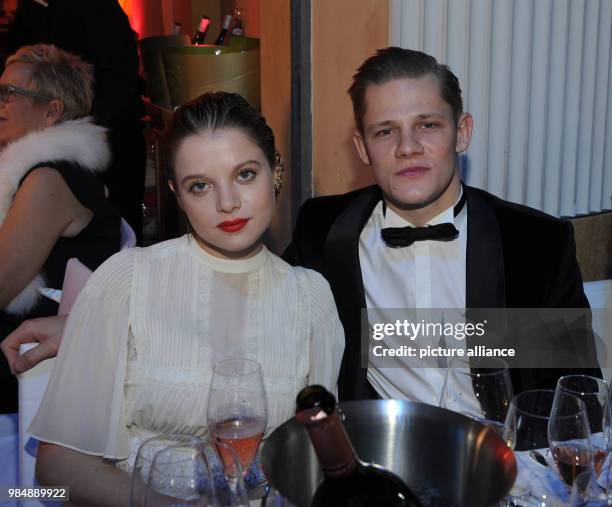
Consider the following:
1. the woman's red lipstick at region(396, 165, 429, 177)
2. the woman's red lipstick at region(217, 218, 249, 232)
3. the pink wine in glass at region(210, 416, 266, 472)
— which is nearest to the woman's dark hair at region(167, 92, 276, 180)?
the woman's red lipstick at region(217, 218, 249, 232)

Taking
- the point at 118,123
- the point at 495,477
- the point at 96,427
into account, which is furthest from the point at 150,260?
the point at 118,123

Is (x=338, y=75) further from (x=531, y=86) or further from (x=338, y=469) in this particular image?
Answer: (x=338, y=469)

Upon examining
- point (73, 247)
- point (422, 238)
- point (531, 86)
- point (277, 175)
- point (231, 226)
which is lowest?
point (73, 247)

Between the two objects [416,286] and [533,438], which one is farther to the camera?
[416,286]

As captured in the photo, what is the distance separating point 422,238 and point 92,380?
107 cm

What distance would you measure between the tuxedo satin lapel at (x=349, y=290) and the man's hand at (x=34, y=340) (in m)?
0.84

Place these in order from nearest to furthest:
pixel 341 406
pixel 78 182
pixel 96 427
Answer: pixel 341 406 → pixel 96 427 → pixel 78 182

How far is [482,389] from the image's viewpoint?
55.4 inches

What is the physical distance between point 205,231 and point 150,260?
19 cm

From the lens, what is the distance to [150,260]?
1835 mm

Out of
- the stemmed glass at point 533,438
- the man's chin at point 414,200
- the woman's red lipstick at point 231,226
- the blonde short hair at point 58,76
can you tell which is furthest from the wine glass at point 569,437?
the blonde short hair at point 58,76

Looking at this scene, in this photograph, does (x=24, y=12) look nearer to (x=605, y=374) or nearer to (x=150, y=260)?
(x=150, y=260)

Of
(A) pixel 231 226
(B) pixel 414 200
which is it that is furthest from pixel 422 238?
(A) pixel 231 226

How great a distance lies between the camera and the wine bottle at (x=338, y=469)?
87 centimetres
